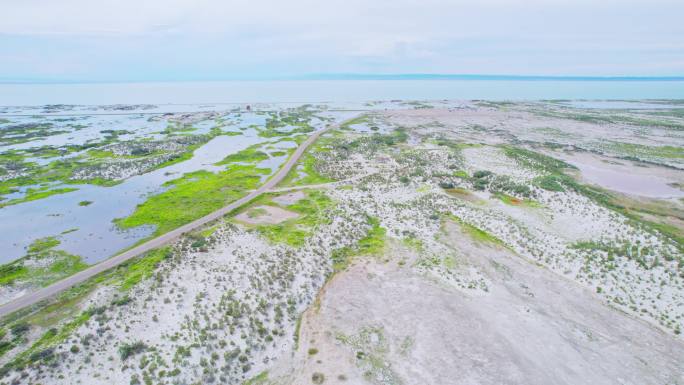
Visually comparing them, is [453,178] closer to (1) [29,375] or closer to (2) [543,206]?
(2) [543,206]

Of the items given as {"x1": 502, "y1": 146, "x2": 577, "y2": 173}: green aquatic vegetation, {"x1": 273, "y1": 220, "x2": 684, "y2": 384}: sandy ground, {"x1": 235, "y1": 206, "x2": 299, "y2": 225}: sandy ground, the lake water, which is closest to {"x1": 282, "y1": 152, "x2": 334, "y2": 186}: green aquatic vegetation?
the lake water

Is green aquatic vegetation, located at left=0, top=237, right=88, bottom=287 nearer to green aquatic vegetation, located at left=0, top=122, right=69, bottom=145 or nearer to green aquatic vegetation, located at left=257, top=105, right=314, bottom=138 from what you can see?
green aquatic vegetation, located at left=257, top=105, right=314, bottom=138

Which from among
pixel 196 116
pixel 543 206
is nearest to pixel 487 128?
pixel 543 206

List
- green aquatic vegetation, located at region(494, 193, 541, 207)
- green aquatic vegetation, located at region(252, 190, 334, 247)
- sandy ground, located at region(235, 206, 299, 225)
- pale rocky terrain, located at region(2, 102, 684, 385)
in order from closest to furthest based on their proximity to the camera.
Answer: pale rocky terrain, located at region(2, 102, 684, 385)
green aquatic vegetation, located at region(252, 190, 334, 247)
sandy ground, located at region(235, 206, 299, 225)
green aquatic vegetation, located at region(494, 193, 541, 207)

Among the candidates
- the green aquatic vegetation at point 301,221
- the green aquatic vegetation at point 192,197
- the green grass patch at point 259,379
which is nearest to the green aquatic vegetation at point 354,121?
the green aquatic vegetation at point 192,197

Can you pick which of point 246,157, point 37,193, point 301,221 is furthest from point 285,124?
point 301,221

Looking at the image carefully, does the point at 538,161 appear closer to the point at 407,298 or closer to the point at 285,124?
the point at 407,298
